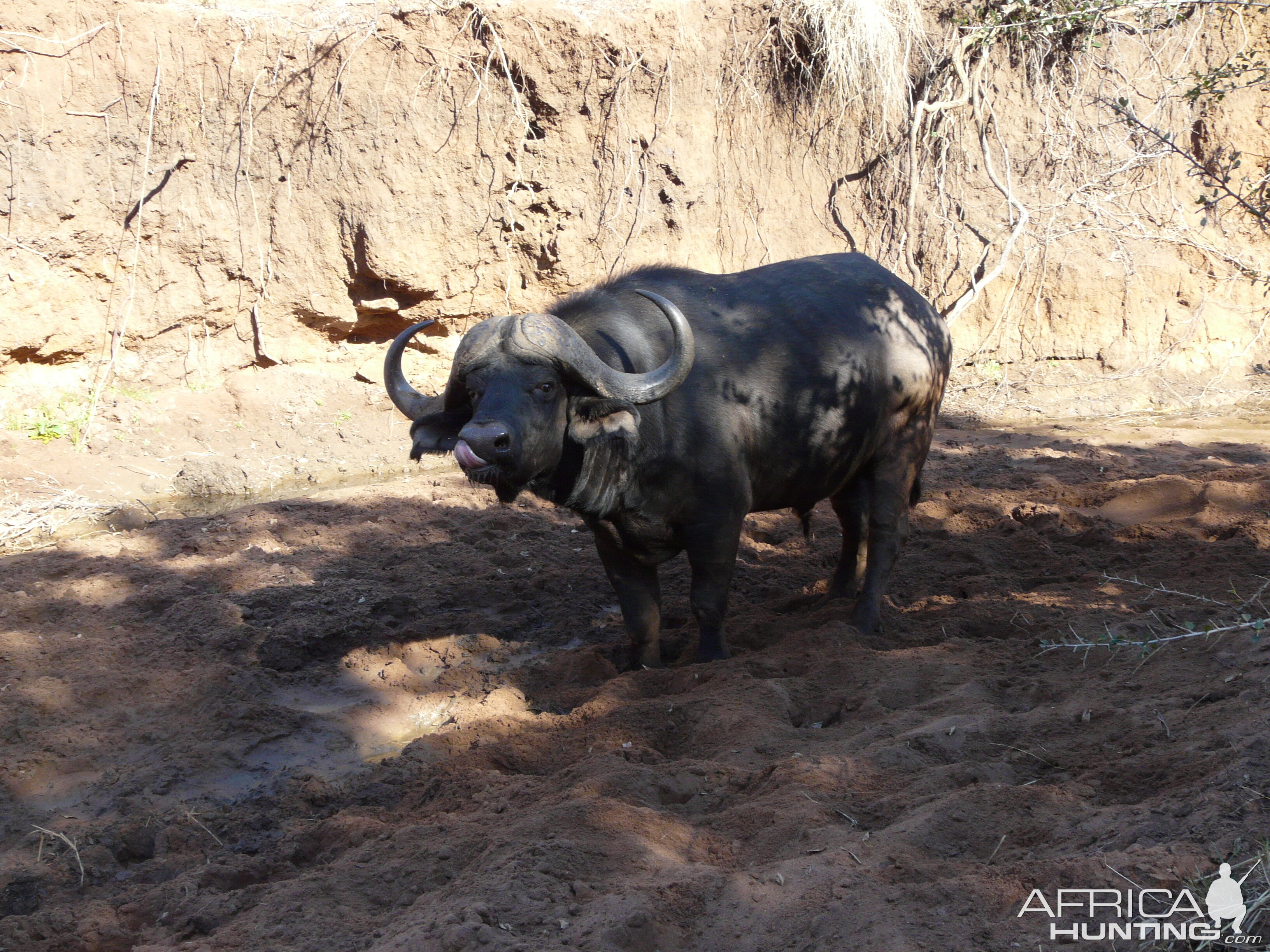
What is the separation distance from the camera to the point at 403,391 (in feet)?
15.6

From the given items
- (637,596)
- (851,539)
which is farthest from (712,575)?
(851,539)

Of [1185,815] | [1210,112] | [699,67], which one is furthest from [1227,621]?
[1210,112]

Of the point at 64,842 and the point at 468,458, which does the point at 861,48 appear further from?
the point at 64,842

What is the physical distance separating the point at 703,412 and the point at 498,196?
6.70m

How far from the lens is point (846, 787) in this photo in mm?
3221

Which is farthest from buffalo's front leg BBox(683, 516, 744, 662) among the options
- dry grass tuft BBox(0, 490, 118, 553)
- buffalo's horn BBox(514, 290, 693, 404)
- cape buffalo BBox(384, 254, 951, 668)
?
dry grass tuft BBox(0, 490, 118, 553)

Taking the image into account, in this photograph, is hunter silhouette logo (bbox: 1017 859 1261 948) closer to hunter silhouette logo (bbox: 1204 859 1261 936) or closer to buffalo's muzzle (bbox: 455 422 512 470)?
hunter silhouette logo (bbox: 1204 859 1261 936)

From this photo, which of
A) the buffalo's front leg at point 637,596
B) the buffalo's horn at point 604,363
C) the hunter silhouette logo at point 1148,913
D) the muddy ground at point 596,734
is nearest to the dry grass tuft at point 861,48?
the muddy ground at point 596,734

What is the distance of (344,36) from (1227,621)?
9.37m

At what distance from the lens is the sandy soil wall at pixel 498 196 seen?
9.34 metres

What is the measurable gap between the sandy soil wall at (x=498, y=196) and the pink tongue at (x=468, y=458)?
687 centimetres

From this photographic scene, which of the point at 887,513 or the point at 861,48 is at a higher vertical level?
the point at 861,48

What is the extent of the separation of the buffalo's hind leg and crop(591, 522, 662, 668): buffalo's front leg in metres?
1.28

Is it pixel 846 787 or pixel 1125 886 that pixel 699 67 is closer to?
pixel 846 787
